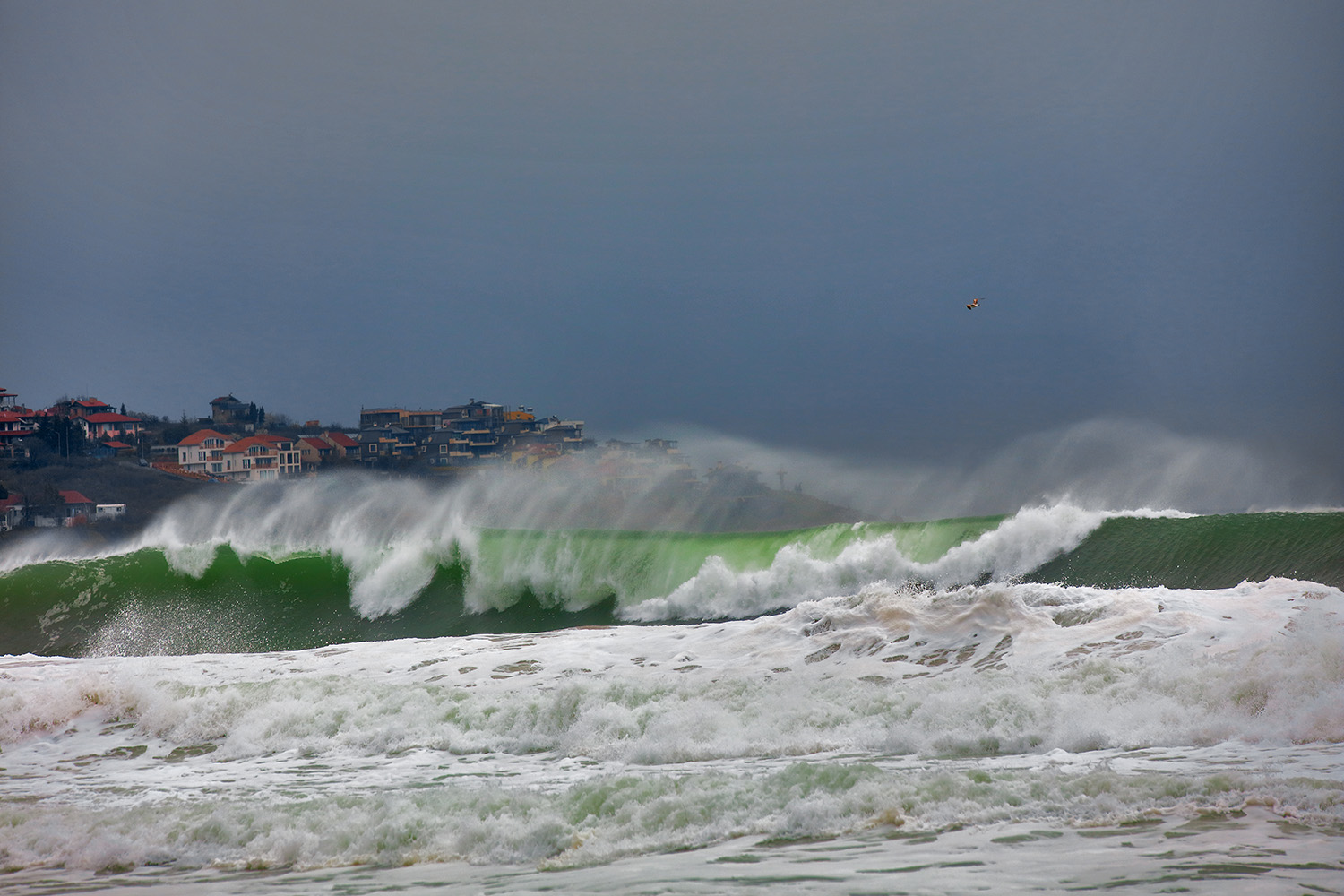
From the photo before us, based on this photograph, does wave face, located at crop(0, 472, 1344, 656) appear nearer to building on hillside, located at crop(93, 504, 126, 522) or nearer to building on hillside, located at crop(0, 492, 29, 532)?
building on hillside, located at crop(0, 492, 29, 532)

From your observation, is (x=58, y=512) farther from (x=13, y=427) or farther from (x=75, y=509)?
(x=13, y=427)

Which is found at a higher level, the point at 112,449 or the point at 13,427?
the point at 13,427

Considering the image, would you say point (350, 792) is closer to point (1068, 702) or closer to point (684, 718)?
point (684, 718)

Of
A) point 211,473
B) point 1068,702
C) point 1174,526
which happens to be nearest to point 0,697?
point 1068,702

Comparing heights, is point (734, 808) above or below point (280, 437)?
below

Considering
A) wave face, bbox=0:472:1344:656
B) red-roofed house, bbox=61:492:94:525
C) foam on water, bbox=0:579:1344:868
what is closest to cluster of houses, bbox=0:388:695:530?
red-roofed house, bbox=61:492:94:525

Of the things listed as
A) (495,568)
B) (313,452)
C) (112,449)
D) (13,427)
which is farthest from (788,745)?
(13,427)

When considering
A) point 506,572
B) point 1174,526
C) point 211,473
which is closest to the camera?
point 1174,526

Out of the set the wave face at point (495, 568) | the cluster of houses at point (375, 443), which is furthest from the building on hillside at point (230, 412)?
the wave face at point (495, 568)
